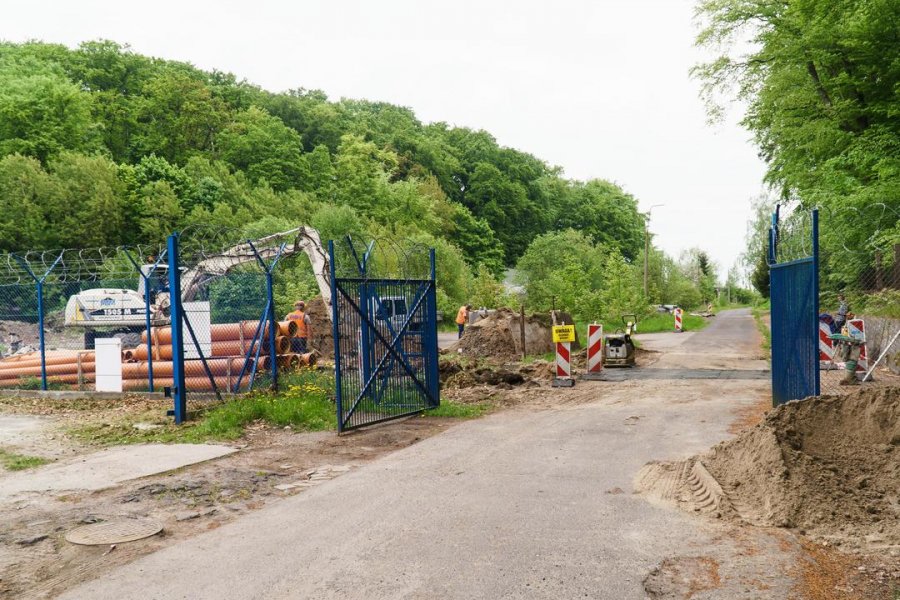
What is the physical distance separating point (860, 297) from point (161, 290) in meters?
17.7

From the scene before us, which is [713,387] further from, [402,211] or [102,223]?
[402,211]

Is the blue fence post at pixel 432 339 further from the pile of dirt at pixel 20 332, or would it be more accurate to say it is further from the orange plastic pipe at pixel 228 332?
the pile of dirt at pixel 20 332

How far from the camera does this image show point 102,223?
46969mm

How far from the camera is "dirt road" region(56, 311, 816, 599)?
15.8 feet

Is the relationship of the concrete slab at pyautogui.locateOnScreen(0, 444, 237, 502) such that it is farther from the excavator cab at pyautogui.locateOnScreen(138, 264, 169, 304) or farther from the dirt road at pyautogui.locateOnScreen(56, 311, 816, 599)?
the excavator cab at pyautogui.locateOnScreen(138, 264, 169, 304)

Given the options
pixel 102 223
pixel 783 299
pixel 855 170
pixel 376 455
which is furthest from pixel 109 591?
pixel 102 223

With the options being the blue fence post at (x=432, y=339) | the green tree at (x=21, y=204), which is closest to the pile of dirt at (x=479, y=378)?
the blue fence post at (x=432, y=339)

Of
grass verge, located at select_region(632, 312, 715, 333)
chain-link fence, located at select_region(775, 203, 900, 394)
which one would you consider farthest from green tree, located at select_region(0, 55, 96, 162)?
chain-link fence, located at select_region(775, 203, 900, 394)

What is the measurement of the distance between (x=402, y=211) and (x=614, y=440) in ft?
190

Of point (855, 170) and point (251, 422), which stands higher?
point (855, 170)

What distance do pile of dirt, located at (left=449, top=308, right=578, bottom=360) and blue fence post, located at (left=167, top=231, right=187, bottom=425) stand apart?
1261 cm

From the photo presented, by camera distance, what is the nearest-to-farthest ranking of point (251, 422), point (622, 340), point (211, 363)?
point (251, 422)
point (211, 363)
point (622, 340)

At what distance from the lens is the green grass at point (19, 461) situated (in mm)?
9000

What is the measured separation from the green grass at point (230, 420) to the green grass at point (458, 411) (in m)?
1.80
